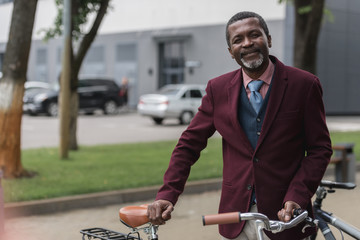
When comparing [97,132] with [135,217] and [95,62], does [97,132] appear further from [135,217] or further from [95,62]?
[95,62]

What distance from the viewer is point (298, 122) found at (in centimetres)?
263

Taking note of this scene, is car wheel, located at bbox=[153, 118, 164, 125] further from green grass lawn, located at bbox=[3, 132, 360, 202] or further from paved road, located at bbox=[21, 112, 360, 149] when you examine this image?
green grass lawn, located at bbox=[3, 132, 360, 202]

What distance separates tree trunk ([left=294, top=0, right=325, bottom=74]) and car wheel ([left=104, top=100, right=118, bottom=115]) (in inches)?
574

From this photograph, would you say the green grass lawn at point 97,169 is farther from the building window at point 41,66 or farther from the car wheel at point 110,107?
the building window at point 41,66

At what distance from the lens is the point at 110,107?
95.6 feet

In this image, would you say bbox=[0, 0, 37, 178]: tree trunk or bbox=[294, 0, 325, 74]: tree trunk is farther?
bbox=[294, 0, 325, 74]: tree trunk

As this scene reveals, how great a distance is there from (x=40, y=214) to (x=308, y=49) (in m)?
9.36

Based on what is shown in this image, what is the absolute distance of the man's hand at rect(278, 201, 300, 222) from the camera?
243 centimetres

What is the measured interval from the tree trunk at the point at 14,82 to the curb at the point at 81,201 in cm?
168

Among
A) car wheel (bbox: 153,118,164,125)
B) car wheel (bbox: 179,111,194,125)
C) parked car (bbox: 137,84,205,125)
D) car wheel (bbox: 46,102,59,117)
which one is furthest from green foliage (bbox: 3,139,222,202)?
car wheel (bbox: 46,102,59,117)

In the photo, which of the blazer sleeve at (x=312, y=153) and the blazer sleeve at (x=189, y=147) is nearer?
the blazer sleeve at (x=312, y=153)

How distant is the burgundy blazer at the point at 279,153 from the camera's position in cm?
261

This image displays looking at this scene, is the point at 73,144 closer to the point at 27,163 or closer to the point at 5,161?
the point at 27,163

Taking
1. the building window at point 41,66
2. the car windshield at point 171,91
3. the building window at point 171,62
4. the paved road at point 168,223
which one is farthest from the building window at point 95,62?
the paved road at point 168,223
